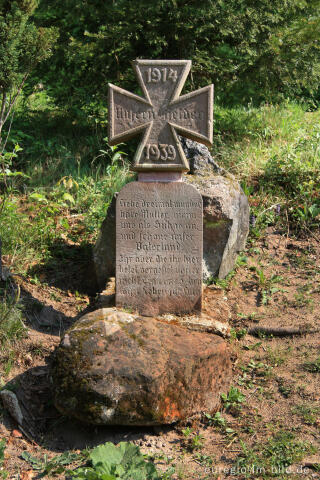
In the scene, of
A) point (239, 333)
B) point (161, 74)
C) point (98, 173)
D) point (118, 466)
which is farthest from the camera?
point (98, 173)

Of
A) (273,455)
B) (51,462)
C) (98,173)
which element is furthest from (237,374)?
(98,173)

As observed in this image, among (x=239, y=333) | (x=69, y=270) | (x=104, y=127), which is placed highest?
(x=104, y=127)

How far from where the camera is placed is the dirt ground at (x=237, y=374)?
10.9ft

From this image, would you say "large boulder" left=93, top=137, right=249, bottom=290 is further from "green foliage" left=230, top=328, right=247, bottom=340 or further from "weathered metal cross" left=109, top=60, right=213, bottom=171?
"weathered metal cross" left=109, top=60, right=213, bottom=171

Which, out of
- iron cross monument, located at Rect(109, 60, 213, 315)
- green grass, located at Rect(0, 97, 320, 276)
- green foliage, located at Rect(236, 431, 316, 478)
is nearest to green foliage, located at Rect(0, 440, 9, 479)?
green foliage, located at Rect(236, 431, 316, 478)

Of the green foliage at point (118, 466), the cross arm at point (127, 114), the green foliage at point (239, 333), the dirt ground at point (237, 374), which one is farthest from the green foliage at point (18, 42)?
the green foliage at point (118, 466)

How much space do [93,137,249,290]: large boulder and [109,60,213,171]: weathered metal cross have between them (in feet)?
3.11

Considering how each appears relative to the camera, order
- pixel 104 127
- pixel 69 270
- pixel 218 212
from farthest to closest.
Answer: pixel 104 127, pixel 69 270, pixel 218 212

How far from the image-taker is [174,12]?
641 centimetres

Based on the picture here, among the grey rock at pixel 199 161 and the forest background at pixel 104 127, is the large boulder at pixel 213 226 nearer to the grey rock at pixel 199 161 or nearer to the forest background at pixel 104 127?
the grey rock at pixel 199 161

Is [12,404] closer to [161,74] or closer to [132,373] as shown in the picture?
[132,373]

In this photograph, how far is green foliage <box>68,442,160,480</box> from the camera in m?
2.88

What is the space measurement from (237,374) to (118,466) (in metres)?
1.50

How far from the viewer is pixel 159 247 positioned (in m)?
4.25
